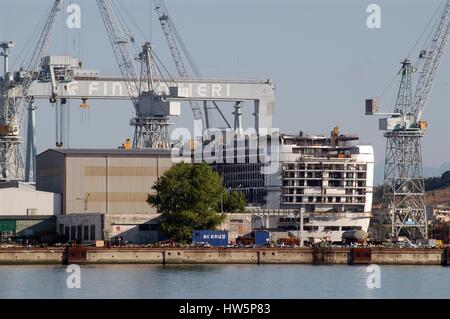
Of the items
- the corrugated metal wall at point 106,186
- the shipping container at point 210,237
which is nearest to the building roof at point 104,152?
the corrugated metal wall at point 106,186

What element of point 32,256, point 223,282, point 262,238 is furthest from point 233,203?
point 223,282

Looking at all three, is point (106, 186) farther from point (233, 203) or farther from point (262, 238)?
point (262, 238)

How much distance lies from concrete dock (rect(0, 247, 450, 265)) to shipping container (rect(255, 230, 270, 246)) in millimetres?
15980

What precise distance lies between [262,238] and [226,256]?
67.6 feet

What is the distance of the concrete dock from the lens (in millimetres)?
141600

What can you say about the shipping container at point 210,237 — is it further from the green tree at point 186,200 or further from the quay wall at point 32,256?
the quay wall at point 32,256

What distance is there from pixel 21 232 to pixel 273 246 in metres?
31.2

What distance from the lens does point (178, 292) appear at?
342 ft

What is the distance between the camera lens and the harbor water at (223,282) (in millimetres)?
102688

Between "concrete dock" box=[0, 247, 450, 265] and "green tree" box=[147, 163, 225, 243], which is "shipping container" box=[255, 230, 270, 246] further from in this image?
"concrete dock" box=[0, 247, 450, 265]

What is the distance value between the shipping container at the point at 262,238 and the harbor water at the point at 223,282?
22.7 metres

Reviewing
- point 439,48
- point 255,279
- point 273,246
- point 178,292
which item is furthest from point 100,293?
point 439,48

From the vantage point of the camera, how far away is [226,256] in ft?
476

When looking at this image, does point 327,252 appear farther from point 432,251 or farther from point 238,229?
point 238,229
